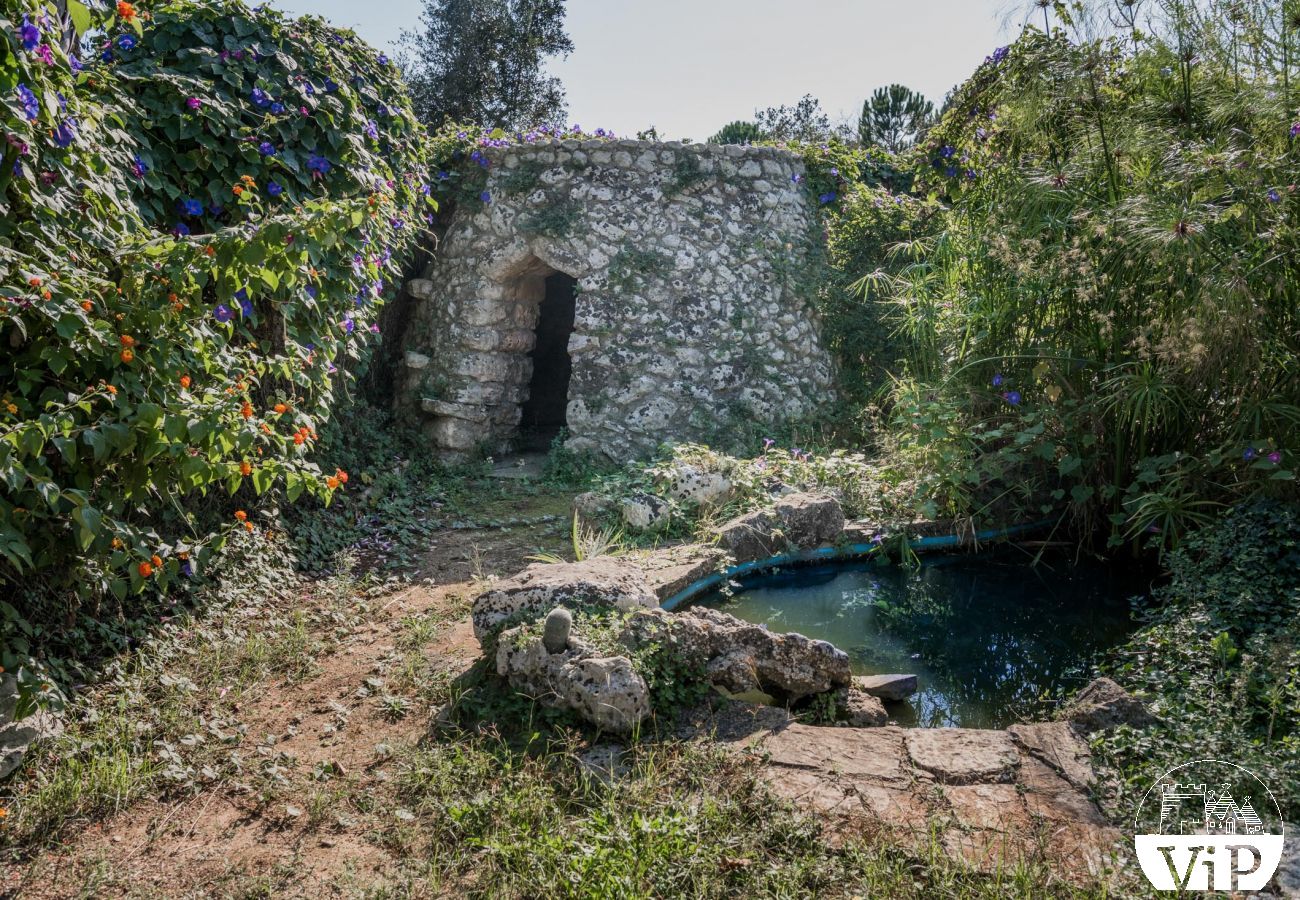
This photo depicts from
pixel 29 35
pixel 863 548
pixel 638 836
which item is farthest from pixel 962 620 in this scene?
pixel 29 35

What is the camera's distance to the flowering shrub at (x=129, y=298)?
3.11 metres

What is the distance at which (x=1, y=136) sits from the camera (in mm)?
3090

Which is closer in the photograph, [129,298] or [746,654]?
[129,298]

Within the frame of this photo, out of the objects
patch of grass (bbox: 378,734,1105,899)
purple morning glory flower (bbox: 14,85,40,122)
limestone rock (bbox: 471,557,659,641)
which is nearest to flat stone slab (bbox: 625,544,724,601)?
limestone rock (bbox: 471,557,659,641)

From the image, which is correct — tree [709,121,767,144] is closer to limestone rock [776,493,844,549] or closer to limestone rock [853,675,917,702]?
limestone rock [776,493,844,549]

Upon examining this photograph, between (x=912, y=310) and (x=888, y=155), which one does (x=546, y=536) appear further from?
(x=888, y=155)

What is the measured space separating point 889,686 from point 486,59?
14.8m

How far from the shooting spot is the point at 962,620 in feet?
17.4

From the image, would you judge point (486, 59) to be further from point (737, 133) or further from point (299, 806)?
point (299, 806)

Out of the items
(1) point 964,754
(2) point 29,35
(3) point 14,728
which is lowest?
(3) point 14,728

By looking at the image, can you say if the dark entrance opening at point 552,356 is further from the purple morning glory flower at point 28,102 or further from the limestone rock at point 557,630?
the purple morning glory flower at point 28,102

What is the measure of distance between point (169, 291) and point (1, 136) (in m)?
0.74

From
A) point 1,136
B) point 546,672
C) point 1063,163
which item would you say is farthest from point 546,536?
point 1063,163

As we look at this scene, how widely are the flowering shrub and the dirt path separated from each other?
780 mm
